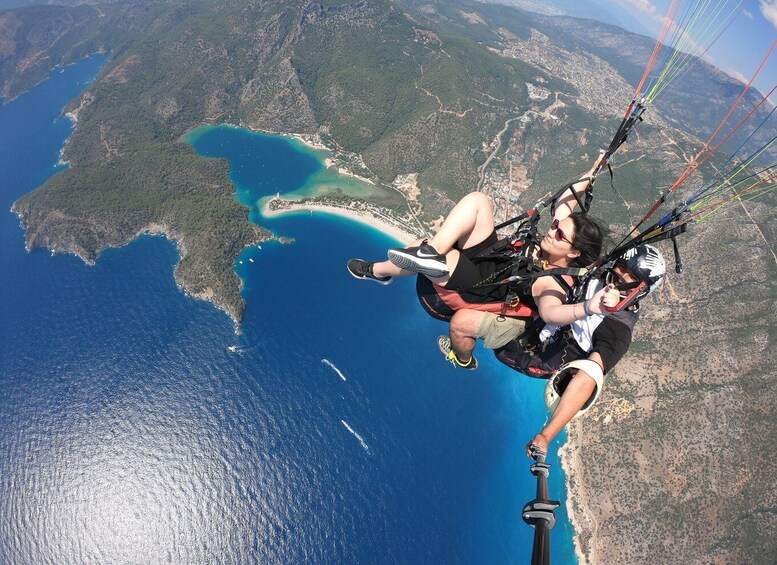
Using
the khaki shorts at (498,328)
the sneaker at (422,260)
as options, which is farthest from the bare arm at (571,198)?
the sneaker at (422,260)

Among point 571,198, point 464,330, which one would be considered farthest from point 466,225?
point 571,198

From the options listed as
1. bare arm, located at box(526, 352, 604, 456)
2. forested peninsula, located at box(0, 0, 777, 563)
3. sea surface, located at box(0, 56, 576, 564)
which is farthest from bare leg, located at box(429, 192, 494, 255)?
sea surface, located at box(0, 56, 576, 564)

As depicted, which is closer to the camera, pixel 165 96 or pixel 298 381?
pixel 298 381

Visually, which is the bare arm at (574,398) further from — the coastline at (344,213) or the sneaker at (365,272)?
the coastline at (344,213)

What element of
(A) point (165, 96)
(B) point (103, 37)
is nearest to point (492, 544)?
(A) point (165, 96)

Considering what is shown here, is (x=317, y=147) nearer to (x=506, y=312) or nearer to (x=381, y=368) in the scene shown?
(x=381, y=368)

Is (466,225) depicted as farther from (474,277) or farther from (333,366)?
(333,366)
